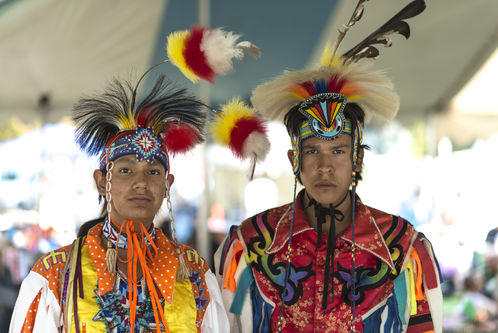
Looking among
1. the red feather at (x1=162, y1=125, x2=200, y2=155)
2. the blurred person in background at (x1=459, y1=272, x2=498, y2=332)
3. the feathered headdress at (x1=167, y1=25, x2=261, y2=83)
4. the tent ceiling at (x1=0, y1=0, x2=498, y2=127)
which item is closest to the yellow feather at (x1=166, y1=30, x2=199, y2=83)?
the feathered headdress at (x1=167, y1=25, x2=261, y2=83)

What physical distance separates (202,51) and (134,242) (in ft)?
2.37

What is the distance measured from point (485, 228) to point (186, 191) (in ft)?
16.8

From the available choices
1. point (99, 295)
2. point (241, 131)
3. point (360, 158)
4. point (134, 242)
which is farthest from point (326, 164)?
point (99, 295)

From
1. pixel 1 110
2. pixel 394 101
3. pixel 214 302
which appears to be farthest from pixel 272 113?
pixel 1 110

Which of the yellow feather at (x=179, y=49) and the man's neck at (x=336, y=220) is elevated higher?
the yellow feather at (x=179, y=49)

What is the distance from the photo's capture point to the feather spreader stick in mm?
2234

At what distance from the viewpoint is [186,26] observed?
5.35 m

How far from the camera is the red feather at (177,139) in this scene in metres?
2.09

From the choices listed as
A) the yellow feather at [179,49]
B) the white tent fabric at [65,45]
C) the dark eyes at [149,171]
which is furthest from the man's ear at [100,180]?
the white tent fabric at [65,45]

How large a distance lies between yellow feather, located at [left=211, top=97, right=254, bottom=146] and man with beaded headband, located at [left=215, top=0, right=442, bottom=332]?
15 cm

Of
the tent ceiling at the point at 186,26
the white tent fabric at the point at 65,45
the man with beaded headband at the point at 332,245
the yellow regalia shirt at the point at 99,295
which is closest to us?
the yellow regalia shirt at the point at 99,295

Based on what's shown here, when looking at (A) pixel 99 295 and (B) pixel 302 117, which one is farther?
(B) pixel 302 117

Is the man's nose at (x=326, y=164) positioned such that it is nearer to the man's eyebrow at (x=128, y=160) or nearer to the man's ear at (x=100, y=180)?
the man's eyebrow at (x=128, y=160)

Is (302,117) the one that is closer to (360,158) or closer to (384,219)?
(360,158)
